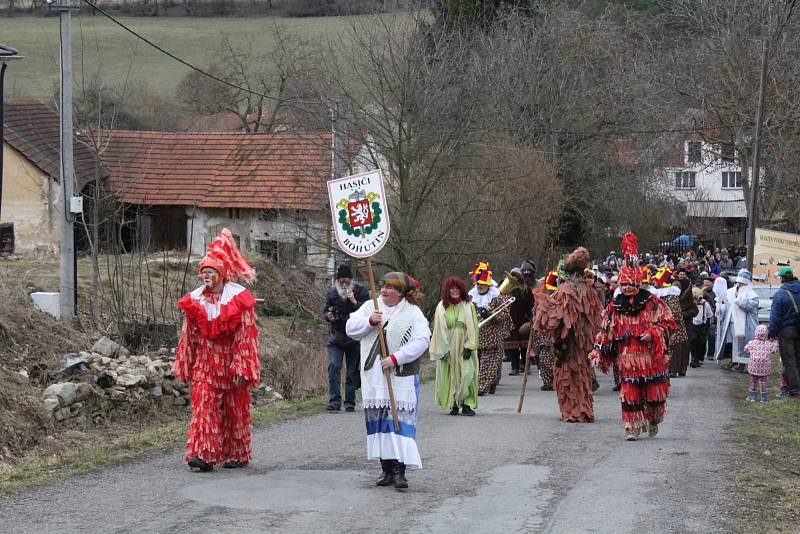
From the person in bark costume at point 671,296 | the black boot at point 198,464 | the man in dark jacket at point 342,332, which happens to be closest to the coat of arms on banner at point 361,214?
the black boot at point 198,464

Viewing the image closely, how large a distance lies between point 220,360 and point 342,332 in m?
4.63

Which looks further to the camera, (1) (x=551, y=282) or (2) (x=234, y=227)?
(2) (x=234, y=227)

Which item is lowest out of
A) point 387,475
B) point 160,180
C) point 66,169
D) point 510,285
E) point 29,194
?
point 387,475

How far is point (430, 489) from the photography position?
9.62m

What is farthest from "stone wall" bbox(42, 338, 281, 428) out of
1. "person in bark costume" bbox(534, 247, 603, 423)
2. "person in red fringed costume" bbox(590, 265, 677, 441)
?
"person in red fringed costume" bbox(590, 265, 677, 441)

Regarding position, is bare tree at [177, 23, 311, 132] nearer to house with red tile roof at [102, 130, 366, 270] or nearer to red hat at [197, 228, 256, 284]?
house with red tile roof at [102, 130, 366, 270]

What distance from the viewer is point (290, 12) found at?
63344 mm

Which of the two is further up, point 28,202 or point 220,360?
point 28,202

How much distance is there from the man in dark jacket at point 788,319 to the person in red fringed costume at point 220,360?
9.62 metres

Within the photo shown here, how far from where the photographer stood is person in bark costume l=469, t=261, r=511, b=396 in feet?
57.4

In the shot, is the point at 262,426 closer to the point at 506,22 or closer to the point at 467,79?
the point at 467,79

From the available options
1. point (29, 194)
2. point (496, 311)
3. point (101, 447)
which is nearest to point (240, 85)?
point (29, 194)

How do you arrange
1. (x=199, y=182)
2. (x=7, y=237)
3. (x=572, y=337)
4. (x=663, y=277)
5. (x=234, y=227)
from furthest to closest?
(x=199, y=182) < (x=234, y=227) < (x=7, y=237) < (x=663, y=277) < (x=572, y=337)

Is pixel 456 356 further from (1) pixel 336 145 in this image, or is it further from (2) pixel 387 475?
(1) pixel 336 145
